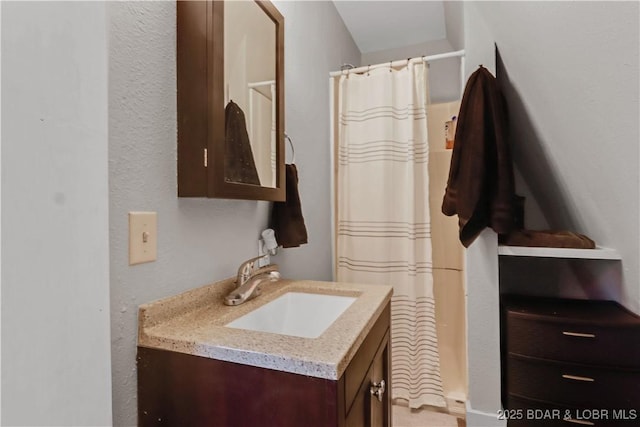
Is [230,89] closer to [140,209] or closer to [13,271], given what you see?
[140,209]

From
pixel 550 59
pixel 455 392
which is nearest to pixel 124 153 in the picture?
pixel 550 59

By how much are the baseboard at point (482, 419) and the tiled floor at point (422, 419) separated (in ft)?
0.82

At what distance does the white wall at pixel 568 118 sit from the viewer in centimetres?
85

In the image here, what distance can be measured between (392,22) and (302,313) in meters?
2.15

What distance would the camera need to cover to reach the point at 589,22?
33.0 inches

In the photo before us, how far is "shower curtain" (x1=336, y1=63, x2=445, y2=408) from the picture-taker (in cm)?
182

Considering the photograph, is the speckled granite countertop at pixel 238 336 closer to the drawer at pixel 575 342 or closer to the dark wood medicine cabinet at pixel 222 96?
the dark wood medicine cabinet at pixel 222 96

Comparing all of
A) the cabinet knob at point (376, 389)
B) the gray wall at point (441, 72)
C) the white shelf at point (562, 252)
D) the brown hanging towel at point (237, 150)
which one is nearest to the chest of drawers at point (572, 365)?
the white shelf at point (562, 252)

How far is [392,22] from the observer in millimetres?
2287

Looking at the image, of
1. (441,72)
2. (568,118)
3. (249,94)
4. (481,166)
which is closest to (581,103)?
(568,118)

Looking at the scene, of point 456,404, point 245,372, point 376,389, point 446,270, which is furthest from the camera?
point 446,270

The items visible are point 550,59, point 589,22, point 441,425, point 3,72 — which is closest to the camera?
point 3,72

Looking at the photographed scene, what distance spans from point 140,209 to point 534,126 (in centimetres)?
165

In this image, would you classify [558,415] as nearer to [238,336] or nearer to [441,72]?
[238,336]
